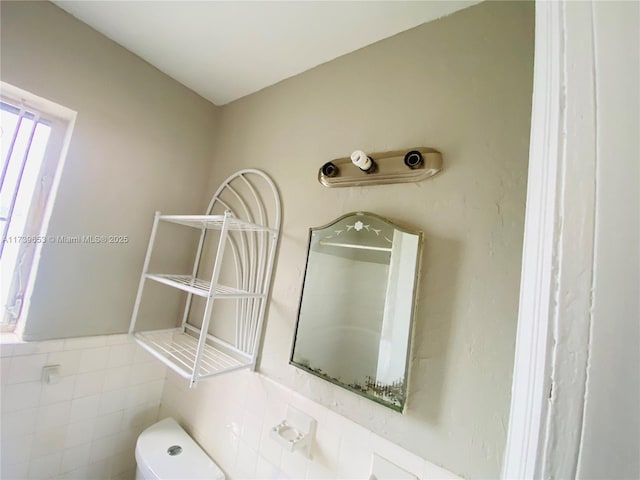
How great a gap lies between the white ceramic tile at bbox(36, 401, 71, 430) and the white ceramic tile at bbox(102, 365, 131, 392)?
0.14 meters

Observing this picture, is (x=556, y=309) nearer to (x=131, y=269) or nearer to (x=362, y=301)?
(x=362, y=301)

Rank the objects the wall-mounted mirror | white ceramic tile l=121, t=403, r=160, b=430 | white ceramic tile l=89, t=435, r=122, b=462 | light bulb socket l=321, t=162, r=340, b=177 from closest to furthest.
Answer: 1. the wall-mounted mirror
2. light bulb socket l=321, t=162, r=340, b=177
3. white ceramic tile l=89, t=435, r=122, b=462
4. white ceramic tile l=121, t=403, r=160, b=430

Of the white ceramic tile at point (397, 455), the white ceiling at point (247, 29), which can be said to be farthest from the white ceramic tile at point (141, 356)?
the white ceiling at point (247, 29)

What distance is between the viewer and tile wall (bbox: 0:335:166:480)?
1.01 metres

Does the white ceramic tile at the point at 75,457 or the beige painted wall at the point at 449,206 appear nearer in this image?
the beige painted wall at the point at 449,206

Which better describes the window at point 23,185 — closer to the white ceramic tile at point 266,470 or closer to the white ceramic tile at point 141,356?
the white ceramic tile at point 141,356

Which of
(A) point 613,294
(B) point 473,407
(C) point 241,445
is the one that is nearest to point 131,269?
(C) point 241,445

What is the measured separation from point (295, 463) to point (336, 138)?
125cm

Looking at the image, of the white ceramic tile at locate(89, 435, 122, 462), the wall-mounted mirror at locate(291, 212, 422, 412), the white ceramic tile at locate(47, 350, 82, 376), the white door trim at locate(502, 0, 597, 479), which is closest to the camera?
the white door trim at locate(502, 0, 597, 479)

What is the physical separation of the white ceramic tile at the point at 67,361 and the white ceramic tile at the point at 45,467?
331 mm

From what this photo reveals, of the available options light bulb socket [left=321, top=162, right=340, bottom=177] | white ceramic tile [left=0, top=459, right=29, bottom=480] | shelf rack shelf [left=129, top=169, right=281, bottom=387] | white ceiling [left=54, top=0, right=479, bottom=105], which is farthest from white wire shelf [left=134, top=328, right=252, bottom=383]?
white ceiling [left=54, top=0, right=479, bottom=105]

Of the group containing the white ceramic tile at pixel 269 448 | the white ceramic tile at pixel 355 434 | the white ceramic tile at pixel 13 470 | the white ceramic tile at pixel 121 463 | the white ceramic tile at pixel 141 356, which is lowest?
the white ceramic tile at pixel 121 463

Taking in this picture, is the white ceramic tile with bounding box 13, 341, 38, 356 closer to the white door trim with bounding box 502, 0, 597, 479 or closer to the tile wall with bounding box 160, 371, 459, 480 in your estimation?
the tile wall with bounding box 160, 371, 459, 480

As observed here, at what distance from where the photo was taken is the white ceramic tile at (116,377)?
4.07 feet
